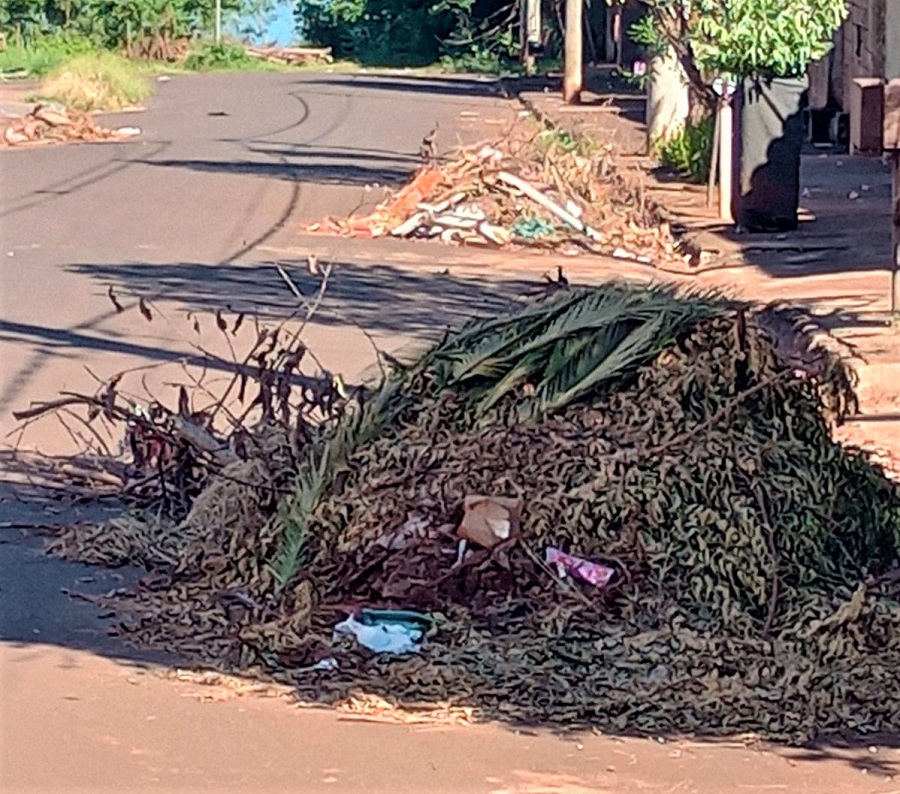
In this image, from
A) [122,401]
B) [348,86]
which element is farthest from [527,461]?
[348,86]

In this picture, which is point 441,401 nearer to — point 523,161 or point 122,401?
point 122,401

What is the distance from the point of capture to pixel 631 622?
6.30 metres

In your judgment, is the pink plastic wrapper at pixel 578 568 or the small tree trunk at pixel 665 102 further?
the small tree trunk at pixel 665 102

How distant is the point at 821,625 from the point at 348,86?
4343 centimetres

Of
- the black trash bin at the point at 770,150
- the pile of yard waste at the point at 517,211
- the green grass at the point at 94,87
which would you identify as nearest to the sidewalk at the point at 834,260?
the black trash bin at the point at 770,150

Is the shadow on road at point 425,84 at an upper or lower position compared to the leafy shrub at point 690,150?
lower

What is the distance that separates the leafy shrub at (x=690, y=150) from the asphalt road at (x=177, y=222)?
9.96 feet

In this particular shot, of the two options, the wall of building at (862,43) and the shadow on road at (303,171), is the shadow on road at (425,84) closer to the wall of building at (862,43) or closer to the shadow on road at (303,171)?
the wall of building at (862,43)

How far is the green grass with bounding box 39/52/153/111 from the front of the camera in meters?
37.8

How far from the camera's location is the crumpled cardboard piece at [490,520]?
6.54 m

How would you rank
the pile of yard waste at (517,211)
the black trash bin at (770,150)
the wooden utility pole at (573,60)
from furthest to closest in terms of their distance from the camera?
the wooden utility pole at (573,60)
the pile of yard waste at (517,211)
the black trash bin at (770,150)

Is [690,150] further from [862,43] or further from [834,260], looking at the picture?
[834,260]

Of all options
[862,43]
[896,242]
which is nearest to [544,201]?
[896,242]

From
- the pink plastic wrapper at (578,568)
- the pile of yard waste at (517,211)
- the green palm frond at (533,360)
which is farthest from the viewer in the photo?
the pile of yard waste at (517,211)
